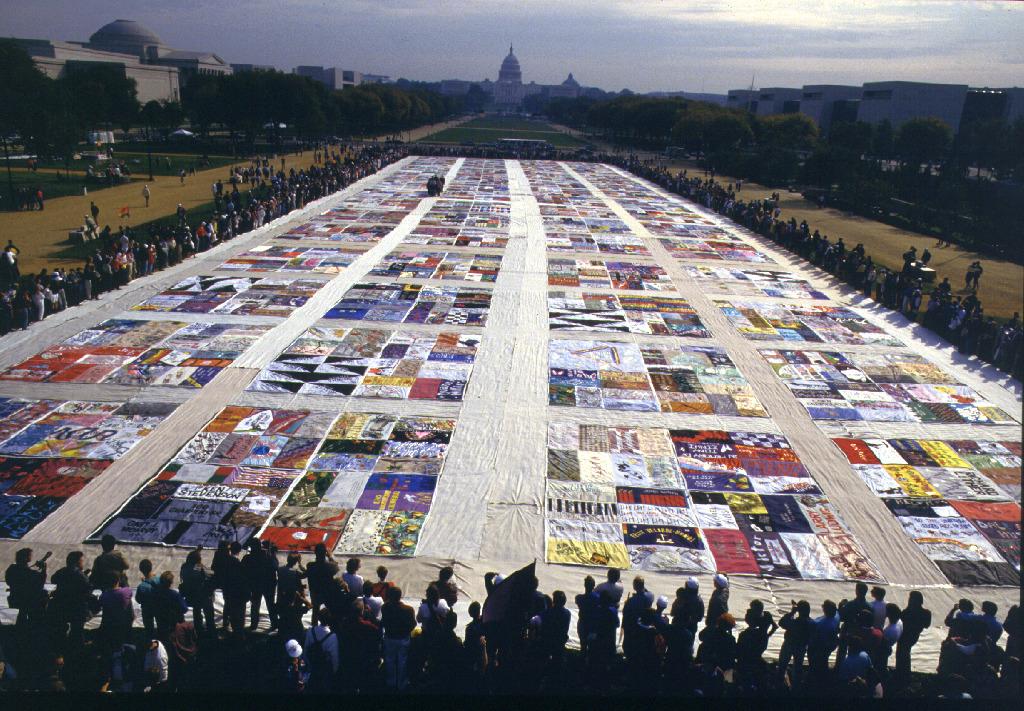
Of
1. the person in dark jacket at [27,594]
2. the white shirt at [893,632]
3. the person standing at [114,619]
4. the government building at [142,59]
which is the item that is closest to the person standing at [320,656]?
the person standing at [114,619]

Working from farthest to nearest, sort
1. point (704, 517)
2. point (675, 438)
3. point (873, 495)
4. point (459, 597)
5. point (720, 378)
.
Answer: point (720, 378) < point (675, 438) < point (873, 495) < point (704, 517) < point (459, 597)

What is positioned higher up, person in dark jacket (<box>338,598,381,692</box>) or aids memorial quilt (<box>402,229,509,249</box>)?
aids memorial quilt (<box>402,229,509,249</box>)

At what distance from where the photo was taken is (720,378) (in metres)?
18.5

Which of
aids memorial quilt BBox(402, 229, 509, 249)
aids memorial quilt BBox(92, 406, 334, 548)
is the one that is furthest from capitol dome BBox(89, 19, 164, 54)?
aids memorial quilt BBox(92, 406, 334, 548)

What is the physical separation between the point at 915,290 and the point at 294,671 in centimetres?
2432

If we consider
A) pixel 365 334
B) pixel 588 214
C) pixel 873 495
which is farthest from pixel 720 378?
pixel 588 214

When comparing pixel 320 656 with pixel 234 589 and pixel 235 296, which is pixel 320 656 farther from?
pixel 235 296

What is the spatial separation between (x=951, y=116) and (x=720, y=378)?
7504 cm

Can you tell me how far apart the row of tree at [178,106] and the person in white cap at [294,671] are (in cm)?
3911

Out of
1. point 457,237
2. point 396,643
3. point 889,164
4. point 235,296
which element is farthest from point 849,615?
point 889,164

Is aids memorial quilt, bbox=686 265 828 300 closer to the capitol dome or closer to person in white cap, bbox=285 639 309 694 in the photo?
person in white cap, bbox=285 639 309 694

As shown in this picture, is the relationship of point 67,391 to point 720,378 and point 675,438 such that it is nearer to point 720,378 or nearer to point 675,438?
point 675,438

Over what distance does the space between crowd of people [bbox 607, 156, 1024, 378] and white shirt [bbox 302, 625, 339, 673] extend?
16373mm

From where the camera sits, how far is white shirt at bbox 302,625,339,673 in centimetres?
744
